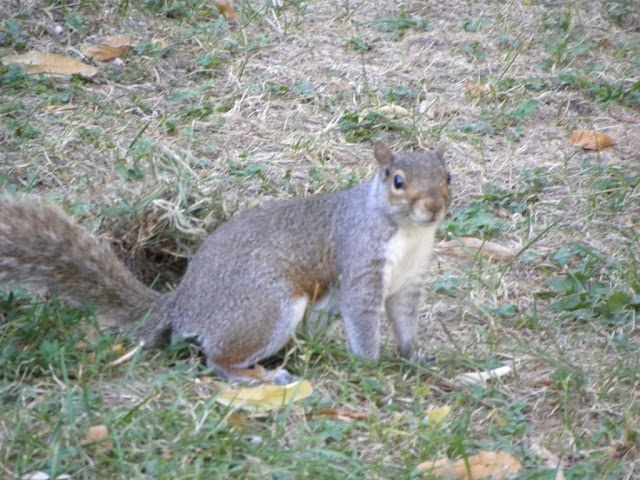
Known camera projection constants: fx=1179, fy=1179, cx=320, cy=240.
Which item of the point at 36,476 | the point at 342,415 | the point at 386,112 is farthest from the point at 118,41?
the point at 36,476

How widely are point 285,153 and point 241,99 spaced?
1.49ft

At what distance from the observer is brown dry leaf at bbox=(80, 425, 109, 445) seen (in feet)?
8.88

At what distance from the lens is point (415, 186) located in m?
3.33

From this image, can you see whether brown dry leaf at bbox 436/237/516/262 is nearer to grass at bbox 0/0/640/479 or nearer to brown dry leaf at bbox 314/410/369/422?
grass at bbox 0/0/640/479

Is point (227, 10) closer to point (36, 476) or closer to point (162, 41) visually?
point (162, 41)

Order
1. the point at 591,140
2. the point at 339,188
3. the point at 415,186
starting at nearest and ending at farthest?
1. the point at 415,186
2. the point at 339,188
3. the point at 591,140

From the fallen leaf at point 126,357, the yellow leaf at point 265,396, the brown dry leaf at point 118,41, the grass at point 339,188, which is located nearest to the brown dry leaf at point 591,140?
the grass at point 339,188

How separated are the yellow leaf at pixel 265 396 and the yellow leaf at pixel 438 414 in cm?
33

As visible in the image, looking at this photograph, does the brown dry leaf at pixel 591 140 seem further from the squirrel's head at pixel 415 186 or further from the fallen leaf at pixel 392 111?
the squirrel's head at pixel 415 186

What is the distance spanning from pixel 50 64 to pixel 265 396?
96.9 inches

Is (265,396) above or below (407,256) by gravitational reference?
below

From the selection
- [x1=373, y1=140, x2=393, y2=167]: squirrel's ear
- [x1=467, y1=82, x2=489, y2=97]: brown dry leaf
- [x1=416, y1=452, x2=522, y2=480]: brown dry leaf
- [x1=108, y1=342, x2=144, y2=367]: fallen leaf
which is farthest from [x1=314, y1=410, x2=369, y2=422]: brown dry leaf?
[x1=467, y1=82, x2=489, y2=97]: brown dry leaf

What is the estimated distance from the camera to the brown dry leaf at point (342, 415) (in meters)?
3.13

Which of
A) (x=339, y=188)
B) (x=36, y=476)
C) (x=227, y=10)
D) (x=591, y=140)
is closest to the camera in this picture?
(x=36, y=476)
